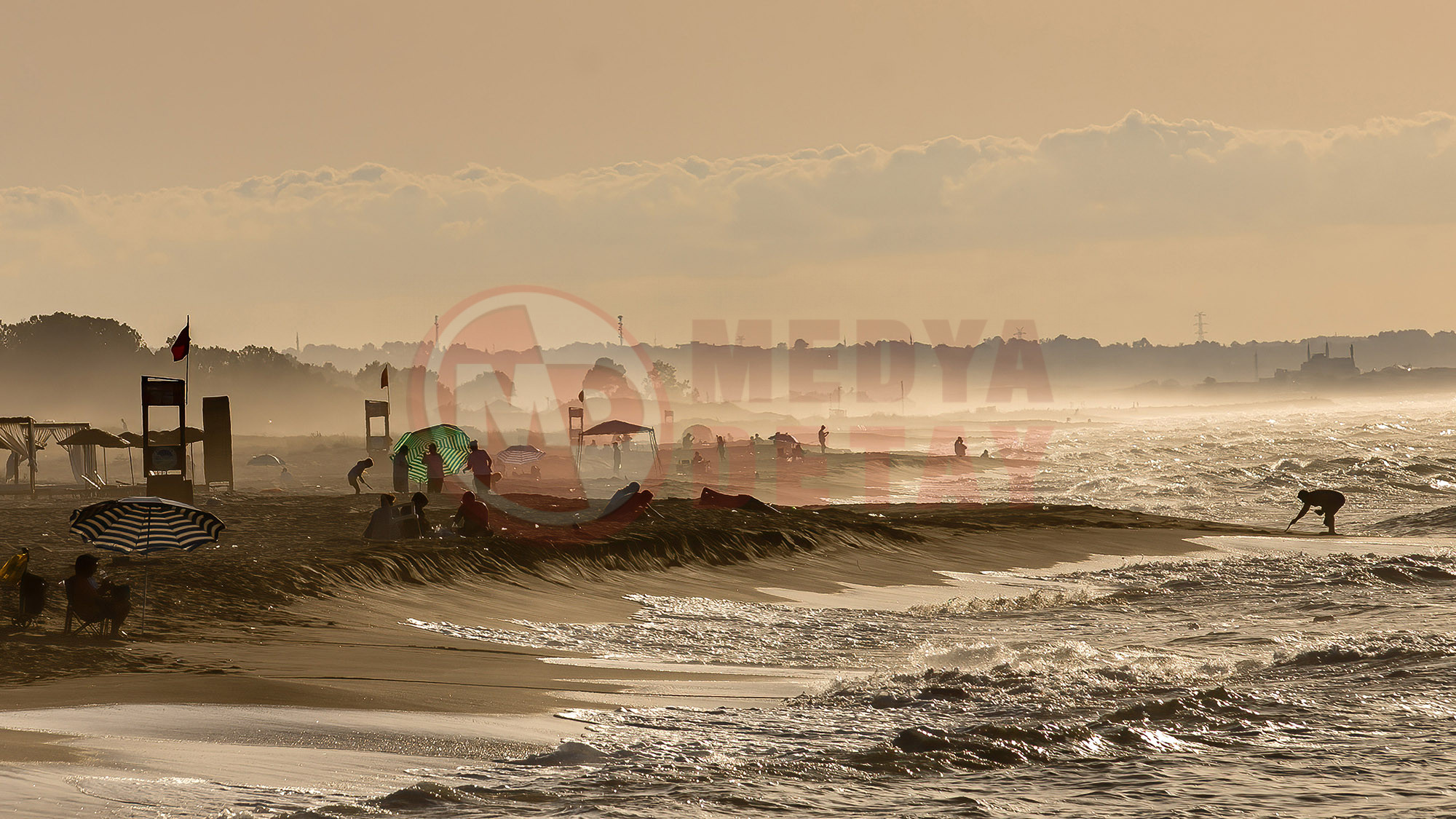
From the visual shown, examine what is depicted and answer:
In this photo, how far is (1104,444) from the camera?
99.5 meters

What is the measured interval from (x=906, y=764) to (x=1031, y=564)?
1550 centimetres

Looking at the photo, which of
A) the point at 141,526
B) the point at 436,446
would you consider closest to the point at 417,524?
the point at 141,526

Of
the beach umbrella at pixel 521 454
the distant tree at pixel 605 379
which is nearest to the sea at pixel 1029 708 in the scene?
the beach umbrella at pixel 521 454

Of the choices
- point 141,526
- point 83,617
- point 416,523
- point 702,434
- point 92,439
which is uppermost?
point 92,439

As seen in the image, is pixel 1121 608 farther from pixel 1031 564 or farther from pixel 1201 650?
pixel 1031 564

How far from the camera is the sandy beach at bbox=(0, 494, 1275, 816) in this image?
785 centimetres

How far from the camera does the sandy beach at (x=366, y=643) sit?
785 cm

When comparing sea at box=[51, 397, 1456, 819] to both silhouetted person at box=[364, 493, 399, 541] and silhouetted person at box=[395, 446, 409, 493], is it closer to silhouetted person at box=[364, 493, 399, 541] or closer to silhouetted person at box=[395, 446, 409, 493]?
silhouetted person at box=[364, 493, 399, 541]

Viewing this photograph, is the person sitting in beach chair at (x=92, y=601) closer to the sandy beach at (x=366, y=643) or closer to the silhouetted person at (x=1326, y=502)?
the sandy beach at (x=366, y=643)

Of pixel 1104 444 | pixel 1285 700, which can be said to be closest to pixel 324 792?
pixel 1285 700

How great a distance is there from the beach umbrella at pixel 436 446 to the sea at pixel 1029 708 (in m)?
14.0

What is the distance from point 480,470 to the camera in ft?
98.1

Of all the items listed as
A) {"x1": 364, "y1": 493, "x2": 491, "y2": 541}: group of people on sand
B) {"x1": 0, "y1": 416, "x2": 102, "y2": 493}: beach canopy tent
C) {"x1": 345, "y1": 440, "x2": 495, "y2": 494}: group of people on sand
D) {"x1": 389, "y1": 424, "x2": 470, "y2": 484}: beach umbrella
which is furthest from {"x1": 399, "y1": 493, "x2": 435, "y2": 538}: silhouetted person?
{"x1": 0, "y1": 416, "x2": 102, "y2": 493}: beach canopy tent

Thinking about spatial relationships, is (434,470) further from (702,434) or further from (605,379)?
(605,379)
